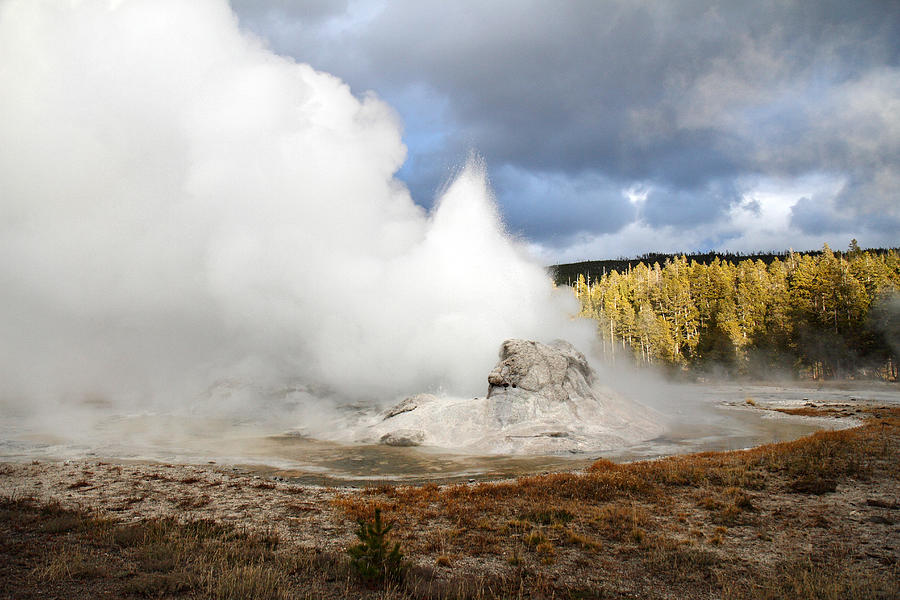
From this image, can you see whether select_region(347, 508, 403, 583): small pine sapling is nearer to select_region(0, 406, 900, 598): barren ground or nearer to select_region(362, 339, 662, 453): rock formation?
select_region(0, 406, 900, 598): barren ground

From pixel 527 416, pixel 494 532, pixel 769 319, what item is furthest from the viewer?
pixel 769 319

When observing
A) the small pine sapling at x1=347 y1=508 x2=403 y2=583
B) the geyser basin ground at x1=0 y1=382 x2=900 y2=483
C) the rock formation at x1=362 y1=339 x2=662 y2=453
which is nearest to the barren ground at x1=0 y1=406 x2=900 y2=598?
the small pine sapling at x1=347 y1=508 x2=403 y2=583

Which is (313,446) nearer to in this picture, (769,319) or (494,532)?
(494,532)

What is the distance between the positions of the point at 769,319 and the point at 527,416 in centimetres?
5029

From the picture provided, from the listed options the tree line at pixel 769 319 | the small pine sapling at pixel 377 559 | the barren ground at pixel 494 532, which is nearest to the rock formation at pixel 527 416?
the barren ground at pixel 494 532

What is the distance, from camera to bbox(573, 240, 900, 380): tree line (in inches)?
1955

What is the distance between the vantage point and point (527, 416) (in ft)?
69.3

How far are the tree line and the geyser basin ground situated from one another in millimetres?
26522

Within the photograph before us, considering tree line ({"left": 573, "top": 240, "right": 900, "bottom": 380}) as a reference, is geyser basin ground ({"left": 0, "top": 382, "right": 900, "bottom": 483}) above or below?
below

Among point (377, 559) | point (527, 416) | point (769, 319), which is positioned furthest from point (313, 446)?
point (769, 319)

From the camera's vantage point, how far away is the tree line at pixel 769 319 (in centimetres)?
4966

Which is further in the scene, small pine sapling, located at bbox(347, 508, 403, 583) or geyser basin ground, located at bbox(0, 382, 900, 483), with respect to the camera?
geyser basin ground, located at bbox(0, 382, 900, 483)

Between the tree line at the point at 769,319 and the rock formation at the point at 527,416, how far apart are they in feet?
132

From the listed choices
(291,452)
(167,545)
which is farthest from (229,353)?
(167,545)
